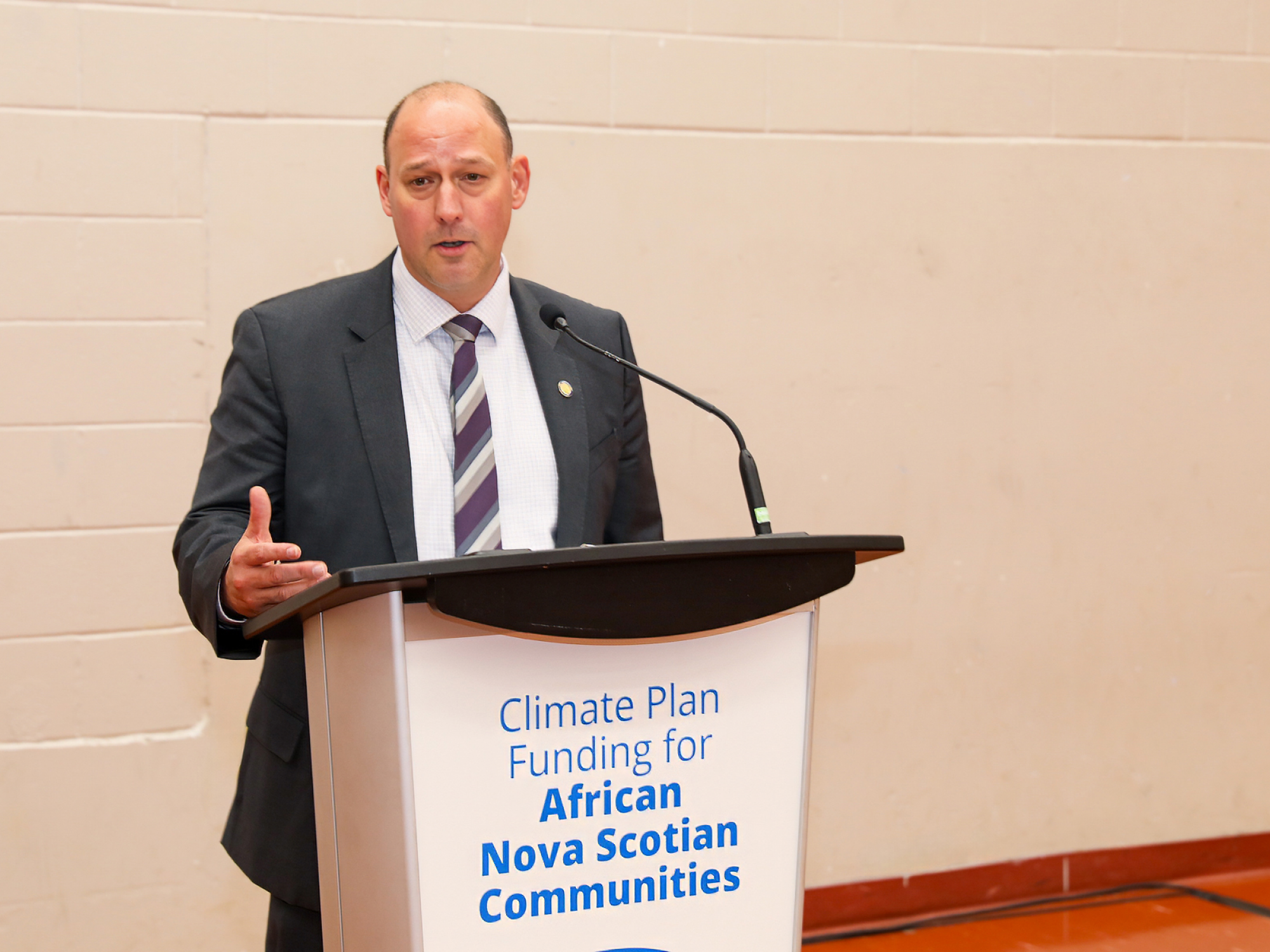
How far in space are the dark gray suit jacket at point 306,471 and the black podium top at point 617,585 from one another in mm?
273

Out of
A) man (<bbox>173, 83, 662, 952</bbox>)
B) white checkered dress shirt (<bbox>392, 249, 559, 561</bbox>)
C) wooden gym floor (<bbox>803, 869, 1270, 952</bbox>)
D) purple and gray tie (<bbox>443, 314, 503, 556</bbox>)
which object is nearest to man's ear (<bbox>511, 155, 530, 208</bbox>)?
man (<bbox>173, 83, 662, 952</bbox>)

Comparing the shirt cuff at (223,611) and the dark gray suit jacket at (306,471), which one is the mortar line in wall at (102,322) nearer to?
the dark gray suit jacket at (306,471)

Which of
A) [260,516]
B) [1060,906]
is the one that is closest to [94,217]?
[260,516]

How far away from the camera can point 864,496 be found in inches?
106

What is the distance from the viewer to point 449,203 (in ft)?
4.83

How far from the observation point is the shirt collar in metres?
1.49

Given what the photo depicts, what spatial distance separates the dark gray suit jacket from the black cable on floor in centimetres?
160

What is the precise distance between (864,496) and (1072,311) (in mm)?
670

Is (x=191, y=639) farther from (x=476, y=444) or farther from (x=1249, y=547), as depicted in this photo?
(x=1249, y=547)

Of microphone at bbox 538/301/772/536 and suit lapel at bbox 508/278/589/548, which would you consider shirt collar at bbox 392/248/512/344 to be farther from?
microphone at bbox 538/301/772/536

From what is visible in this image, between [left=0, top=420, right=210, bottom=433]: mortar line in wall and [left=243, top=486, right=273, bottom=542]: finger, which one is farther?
[left=0, top=420, right=210, bottom=433]: mortar line in wall

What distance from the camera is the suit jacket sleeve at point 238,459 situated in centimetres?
132

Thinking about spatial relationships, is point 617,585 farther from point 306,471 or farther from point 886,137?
point 886,137

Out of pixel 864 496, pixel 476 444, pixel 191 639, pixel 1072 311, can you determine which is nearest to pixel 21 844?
pixel 191 639
